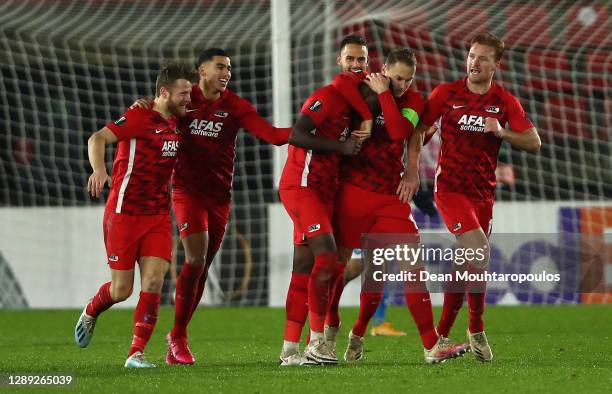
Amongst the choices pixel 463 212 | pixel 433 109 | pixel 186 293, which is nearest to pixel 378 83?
pixel 433 109

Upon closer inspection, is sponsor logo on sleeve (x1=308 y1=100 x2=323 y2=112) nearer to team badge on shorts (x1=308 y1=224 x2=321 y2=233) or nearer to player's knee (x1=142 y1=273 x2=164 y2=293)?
team badge on shorts (x1=308 y1=224 x2=321 y2=233)

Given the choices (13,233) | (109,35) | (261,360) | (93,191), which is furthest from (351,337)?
(109,35)

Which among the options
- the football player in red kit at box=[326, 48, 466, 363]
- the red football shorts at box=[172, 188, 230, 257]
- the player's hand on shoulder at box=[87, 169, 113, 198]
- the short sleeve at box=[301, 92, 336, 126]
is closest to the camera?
the player's hand on shoulder at box=[87, 169, 113, 198]

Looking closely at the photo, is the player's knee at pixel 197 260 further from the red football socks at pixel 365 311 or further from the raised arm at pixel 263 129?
the red football socks at pixel 365 311

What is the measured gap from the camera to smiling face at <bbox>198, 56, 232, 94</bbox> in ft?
22.4

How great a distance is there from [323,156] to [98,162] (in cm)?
122

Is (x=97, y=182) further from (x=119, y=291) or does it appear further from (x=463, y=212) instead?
(x=463, y=212)

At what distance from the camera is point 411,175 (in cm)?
649

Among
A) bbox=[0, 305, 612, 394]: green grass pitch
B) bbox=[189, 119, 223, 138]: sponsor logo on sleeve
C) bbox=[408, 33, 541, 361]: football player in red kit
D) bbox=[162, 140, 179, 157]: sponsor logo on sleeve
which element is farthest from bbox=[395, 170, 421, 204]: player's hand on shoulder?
bbox=[162, 140, 179, 157]: sponsor logo on sleeve

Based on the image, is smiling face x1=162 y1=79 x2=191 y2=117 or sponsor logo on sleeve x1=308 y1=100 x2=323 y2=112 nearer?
sponsor logo on sleeve x1=308 y1=100 x2=323 y2=112

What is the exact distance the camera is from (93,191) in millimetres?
6102

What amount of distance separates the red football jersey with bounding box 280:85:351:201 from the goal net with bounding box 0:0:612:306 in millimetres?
6222

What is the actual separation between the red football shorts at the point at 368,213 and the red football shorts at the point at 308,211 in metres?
0.12

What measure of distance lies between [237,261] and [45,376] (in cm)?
690
